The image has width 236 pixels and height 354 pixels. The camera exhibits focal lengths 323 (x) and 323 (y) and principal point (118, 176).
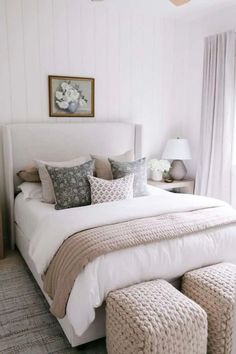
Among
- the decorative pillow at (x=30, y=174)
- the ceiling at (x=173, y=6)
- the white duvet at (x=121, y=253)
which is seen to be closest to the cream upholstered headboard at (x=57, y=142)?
the decorative pillow at (x=30, y=174)

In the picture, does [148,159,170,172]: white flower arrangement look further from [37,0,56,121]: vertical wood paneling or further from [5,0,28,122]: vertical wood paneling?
[5,0,28,122]: vertical wood paneling

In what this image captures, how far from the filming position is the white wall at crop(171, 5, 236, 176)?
403 centimetres

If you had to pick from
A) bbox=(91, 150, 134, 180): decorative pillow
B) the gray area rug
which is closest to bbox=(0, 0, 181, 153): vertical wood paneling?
bbox=(91, 150, 134, 180): decorative pillow

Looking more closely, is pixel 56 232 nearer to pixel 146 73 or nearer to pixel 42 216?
pixel 42 216

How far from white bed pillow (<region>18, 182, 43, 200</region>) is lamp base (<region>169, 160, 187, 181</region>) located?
5.88 feet

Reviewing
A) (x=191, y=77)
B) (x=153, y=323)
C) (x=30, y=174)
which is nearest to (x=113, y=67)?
(x=191, y=77)

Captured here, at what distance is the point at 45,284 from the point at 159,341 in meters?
0.92

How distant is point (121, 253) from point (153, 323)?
459mm

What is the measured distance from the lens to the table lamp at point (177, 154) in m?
3.99

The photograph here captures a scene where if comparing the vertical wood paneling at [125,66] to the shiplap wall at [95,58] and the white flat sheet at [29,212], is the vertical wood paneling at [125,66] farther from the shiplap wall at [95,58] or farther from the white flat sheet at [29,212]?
the white flat sheet at [29,212]

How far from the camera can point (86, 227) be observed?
2.16 m

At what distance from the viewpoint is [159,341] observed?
1.56 metres

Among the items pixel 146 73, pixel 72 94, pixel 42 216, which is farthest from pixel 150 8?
pixel 42 216

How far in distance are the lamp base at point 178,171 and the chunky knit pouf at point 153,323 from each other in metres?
2.46
